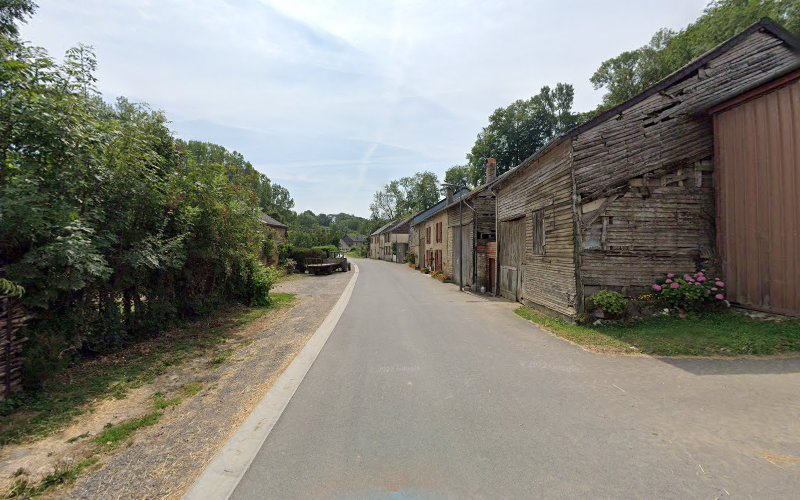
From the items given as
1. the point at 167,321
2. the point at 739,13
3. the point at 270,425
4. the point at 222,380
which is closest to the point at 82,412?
the point at 222,380

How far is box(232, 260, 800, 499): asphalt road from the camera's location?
9.39 ft

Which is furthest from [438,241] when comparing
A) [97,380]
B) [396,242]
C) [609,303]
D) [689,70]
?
[396,242]

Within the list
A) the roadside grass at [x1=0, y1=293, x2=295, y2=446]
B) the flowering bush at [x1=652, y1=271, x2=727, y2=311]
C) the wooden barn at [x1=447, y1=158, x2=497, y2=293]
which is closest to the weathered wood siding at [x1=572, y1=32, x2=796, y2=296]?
the flowering bush at [x1=652, y1=271, x2=727, y2=311]

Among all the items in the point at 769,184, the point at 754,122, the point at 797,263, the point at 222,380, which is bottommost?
the point at 222,380

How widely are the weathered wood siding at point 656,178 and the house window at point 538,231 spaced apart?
7.03 feet

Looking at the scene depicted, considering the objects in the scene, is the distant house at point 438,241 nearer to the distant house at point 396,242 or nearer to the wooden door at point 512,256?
the wooden door at point 512,256

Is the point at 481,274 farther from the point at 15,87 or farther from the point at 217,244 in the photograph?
the point at 15,87

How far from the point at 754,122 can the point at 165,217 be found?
521 inches

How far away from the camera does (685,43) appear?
2316 cm

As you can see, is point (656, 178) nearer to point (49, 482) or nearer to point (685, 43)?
point (49, 482)

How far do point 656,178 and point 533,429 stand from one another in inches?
332

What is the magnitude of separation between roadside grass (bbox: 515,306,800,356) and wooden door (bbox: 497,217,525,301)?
490 centimetres

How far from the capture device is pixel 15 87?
5.04 m

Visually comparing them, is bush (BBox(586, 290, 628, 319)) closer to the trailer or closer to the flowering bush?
the flowering bush
